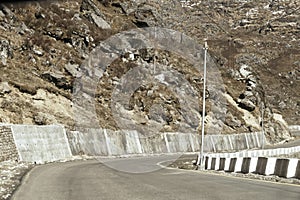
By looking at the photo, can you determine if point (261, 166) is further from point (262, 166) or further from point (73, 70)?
point (73, 70)

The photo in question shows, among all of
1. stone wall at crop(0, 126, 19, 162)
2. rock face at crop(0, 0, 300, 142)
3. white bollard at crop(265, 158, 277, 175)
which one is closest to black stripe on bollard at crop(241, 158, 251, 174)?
white bollard at crop(265, 158, 277, 175)

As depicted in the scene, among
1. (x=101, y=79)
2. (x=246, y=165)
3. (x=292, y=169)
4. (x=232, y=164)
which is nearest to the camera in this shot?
(x=292, y=169)

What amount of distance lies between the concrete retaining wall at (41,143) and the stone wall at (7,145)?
0.55m

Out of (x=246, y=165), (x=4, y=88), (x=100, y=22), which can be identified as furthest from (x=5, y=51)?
(x=246, y=165)

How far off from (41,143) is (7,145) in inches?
192

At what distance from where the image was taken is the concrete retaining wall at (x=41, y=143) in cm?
3038

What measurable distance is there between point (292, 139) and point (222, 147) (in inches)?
1203

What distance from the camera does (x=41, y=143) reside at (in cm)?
3309

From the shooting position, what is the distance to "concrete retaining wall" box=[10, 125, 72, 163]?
30375 mm

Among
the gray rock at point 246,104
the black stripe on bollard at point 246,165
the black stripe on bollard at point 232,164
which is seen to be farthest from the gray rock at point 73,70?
the black stripe on bollard at point 246,165

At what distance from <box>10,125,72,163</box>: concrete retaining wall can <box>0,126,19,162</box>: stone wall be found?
0.55 metres

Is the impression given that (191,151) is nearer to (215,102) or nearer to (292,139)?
(215,102)

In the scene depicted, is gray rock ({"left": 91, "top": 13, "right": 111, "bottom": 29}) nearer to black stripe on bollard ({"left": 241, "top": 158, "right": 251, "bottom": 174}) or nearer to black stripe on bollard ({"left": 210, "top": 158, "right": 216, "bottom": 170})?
black stripe on bollard ({"left": 210, "top": 158, "right": 216, "bottom": 170})

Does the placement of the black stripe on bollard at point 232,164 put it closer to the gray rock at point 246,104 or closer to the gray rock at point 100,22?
the gray rock at point 100,22
